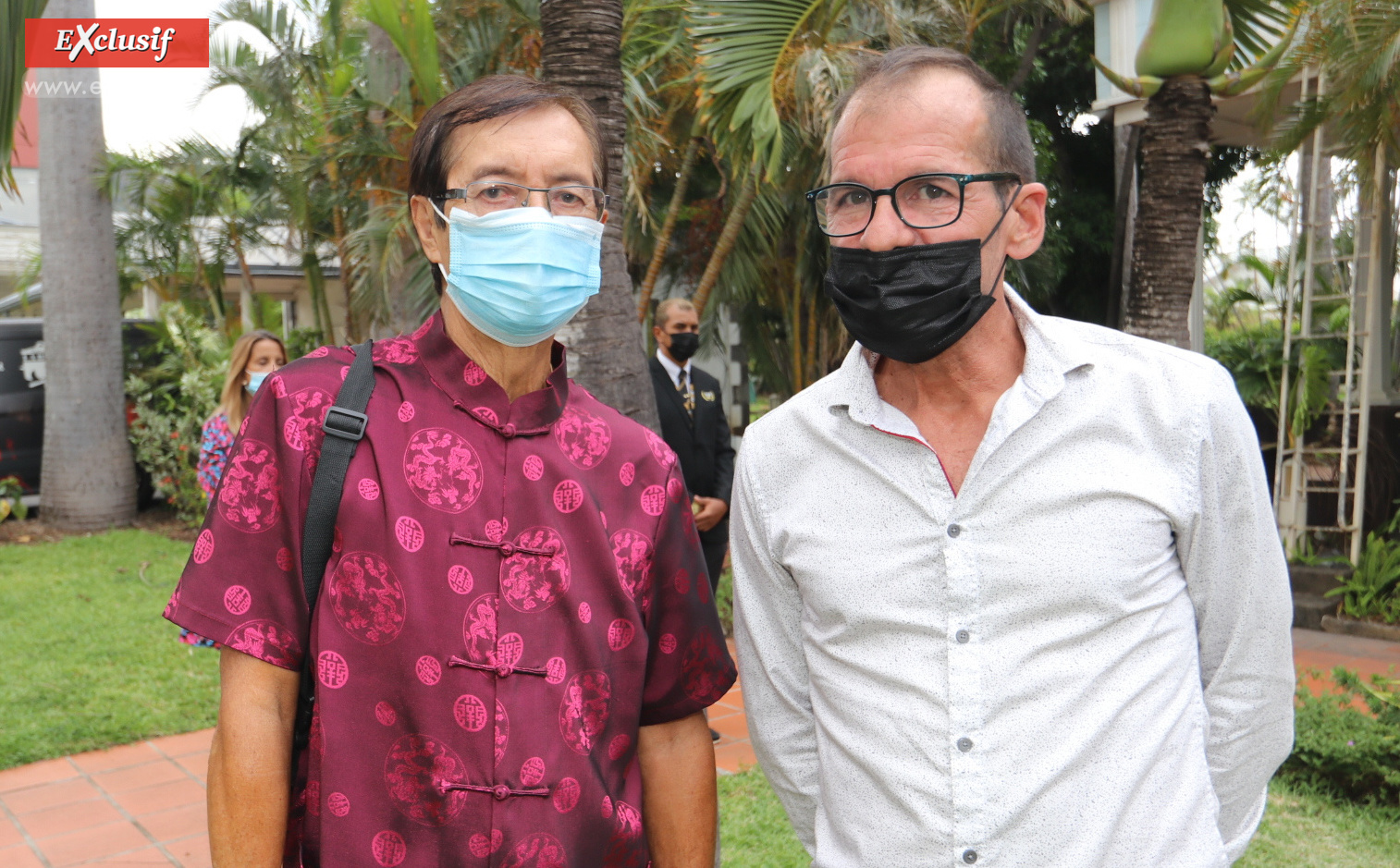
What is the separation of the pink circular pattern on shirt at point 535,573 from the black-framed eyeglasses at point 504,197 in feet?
1.88

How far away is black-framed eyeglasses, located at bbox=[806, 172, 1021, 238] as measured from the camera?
1.87 metres

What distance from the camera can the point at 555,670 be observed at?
176 cm

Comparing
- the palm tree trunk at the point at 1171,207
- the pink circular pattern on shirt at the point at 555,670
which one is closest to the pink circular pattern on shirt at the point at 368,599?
the pink circular pattern on shirt at the point at 555,670

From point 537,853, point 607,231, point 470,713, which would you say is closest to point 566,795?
point 537,853

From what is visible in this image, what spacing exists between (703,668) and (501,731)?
17.3 inches

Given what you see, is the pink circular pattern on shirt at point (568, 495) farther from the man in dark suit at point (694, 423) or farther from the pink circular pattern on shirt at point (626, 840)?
the man in dark suit at point (694, 423)

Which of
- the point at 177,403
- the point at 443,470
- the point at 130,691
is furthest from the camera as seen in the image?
the point at 177,403

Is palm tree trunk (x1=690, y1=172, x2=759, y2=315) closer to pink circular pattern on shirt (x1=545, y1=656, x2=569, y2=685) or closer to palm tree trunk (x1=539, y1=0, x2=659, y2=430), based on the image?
palm tree trunk (x1=539, y1=0, x2=659, y2=430)

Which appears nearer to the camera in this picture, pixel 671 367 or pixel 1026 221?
pixel 1026 221

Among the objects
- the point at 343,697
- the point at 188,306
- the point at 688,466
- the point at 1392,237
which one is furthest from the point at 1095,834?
the point at 188,306

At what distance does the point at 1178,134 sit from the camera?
5.55 meters

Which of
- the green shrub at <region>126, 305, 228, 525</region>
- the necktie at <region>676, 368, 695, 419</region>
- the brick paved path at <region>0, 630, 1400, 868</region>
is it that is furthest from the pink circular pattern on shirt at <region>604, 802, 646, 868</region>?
the green shrub at <region>126, 305, 228, 525</region>

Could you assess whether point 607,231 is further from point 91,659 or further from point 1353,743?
point 91,659

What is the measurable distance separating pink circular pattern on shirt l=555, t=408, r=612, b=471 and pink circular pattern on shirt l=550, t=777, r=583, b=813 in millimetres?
511
